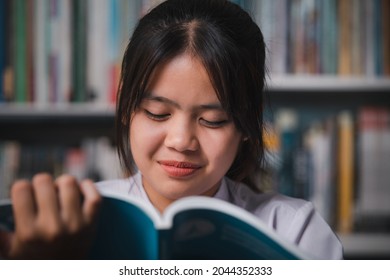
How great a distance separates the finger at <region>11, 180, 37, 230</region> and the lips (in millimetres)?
259

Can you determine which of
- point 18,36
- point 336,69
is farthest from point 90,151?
point 336,69

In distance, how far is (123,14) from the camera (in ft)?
3.71

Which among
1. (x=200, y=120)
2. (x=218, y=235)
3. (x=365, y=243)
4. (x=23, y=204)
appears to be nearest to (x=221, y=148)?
(x=200, y=120)

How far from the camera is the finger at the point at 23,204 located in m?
0.49

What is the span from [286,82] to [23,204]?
763 mm

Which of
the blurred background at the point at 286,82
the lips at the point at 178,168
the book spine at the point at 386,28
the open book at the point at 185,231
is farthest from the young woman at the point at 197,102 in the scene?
the book spine at the point at 386,28

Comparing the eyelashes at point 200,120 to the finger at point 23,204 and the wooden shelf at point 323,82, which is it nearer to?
the finger at point 23,204

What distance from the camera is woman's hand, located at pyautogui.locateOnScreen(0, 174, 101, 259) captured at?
1.61 ft

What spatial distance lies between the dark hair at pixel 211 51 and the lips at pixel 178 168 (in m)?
0.09

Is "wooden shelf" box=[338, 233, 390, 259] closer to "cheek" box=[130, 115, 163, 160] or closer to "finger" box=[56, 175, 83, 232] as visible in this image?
"cheek" box=[130, 115, 163, 160]

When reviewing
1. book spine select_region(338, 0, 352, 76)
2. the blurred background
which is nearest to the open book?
the blurred background
